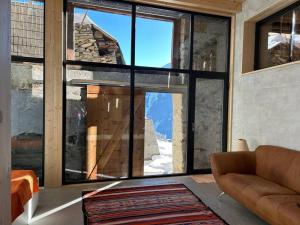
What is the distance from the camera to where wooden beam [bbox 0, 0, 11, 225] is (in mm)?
749

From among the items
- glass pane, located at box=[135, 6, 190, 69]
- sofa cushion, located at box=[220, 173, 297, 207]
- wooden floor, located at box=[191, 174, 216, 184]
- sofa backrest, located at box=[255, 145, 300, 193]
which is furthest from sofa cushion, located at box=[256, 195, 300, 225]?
glass pane, located at box=[135, 6, 190, 69]

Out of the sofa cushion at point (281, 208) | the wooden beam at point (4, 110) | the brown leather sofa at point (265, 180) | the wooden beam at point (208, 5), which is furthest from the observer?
the wooden beam at point (208, 5)

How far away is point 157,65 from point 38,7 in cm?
216

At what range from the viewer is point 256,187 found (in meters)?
2.79

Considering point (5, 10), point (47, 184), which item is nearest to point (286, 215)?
point (5, 10)

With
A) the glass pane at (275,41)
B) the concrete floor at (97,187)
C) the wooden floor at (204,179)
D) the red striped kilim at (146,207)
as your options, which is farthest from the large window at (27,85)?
the glass pane at (275,41)

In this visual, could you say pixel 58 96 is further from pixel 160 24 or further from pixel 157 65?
pixel 160 24

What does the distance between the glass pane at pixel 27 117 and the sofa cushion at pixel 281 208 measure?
3.26 m

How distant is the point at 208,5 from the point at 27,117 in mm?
3735

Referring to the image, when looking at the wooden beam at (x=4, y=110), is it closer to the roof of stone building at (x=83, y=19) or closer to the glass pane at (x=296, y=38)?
the roof of stone building at (x=83, y=19)

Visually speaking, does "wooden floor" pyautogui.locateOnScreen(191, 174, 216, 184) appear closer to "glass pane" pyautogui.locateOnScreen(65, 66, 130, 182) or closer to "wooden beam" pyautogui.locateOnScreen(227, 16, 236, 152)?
"wooden beam" pyautogui.locateOnScreen(227, 16, 236, 152)

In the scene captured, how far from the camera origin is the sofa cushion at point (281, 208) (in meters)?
2.12

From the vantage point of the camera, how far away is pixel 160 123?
4.57 m

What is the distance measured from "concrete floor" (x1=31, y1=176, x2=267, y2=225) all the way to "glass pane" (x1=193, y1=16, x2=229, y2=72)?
225 centimetres
